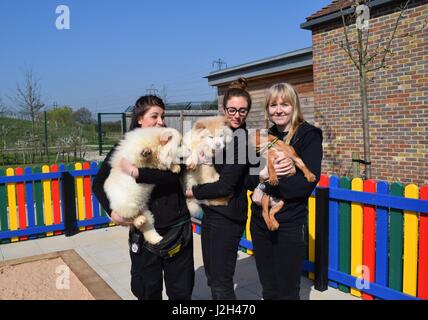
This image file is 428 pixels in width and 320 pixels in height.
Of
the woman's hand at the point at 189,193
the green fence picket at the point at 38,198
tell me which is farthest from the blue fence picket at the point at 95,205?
the woman's hand at the point at 189,193

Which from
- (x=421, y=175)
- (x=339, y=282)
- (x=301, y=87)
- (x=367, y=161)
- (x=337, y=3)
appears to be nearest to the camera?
(x=339, y=282)

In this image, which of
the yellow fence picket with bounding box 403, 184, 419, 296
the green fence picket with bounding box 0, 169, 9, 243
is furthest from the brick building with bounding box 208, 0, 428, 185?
the green fence picket with bounding box 0, 169, 9, 243

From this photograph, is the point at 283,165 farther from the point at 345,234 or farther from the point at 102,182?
the point at 345,234

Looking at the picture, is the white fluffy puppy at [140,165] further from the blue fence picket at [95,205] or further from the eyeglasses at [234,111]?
the blue fence picket at [95,205]

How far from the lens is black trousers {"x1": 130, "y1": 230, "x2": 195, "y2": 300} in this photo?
2807 mm

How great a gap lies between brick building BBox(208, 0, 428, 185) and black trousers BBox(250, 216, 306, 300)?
5.42 m

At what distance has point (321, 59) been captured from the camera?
8930 mm

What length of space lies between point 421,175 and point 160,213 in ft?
19.7

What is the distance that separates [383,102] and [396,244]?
4689 millimetres

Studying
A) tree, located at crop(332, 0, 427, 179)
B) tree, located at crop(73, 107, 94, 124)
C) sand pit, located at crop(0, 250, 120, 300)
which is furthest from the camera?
tree, located at crop(73, 107, 94, 124)

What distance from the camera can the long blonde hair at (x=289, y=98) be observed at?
2.67m

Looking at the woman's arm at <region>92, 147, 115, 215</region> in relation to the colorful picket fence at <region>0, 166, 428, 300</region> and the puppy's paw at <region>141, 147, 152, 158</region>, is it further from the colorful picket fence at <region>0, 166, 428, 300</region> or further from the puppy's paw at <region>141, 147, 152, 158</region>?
the colorful picket fence at <region>0, 166, 428, 300</region>
